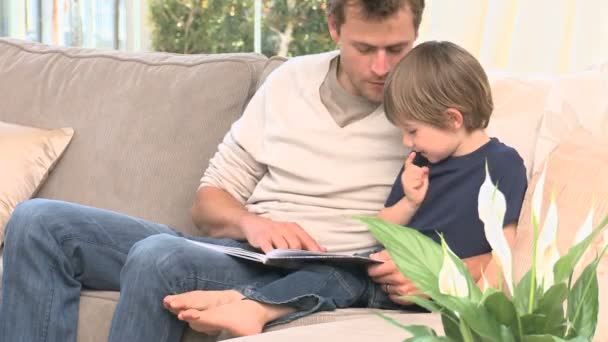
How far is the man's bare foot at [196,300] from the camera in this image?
175 centimetres

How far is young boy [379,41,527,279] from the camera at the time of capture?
6.03 feet

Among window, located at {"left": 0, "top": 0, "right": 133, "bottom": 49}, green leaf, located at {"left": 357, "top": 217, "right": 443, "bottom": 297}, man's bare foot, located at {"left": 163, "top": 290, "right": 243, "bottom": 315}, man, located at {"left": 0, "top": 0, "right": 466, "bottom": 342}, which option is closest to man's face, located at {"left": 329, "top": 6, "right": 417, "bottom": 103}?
man, located at {"left": 0, "top": 0, "right": 466, "bottom": 342}

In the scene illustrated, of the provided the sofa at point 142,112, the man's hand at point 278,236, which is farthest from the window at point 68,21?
the man's hand at point 278,236

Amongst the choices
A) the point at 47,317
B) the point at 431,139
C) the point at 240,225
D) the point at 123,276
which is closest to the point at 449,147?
the point at 431,139

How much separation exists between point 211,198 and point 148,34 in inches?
154

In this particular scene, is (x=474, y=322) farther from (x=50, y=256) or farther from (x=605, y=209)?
(x=50, y=256)

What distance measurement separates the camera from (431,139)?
1.87 metres

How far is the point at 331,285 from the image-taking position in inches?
72.7

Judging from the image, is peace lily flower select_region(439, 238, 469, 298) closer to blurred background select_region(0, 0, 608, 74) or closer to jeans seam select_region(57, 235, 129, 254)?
jeans seam select_region(57, 235, 129, 254)

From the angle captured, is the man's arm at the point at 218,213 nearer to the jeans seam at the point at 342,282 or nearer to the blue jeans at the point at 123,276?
the blue jeans at the point at 123,276

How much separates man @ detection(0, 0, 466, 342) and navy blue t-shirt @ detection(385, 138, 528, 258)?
0.11 metres

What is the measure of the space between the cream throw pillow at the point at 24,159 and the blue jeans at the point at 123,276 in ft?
1.40

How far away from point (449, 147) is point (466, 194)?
0.29ft

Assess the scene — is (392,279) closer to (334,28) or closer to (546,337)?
(334,28)
